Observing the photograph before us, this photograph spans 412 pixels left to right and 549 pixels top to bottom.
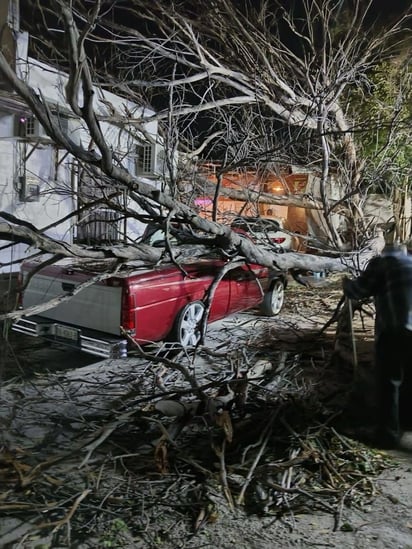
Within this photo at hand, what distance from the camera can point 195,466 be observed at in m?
3.28

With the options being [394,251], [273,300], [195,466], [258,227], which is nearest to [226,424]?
[195,466]

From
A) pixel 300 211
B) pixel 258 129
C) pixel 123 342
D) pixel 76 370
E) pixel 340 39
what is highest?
pixel 340 39

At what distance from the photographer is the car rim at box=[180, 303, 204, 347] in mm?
6168

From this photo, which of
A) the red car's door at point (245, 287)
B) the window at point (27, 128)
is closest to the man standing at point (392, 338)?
the red car's door at point (245, 287)

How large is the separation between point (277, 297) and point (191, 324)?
2995mm

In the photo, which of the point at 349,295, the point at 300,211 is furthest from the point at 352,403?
the point at 300,211

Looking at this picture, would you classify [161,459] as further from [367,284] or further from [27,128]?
[27,128]

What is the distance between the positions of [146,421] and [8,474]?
3.78 feet

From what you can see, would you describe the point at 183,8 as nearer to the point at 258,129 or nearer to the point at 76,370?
the point at 258,129

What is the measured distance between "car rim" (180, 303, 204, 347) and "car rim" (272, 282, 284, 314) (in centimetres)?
259

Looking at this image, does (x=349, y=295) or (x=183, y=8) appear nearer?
(x=349, y=295)

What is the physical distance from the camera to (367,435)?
3965mm

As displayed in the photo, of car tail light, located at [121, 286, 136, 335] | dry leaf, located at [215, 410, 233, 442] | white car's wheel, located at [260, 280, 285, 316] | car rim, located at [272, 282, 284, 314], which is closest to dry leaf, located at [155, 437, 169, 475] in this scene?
dry leaf, located at [215, 410, 233, 442]

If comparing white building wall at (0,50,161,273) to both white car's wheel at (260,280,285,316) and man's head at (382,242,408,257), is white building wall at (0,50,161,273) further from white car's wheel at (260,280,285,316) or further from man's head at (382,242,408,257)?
man's head at (382,242,408,257)
